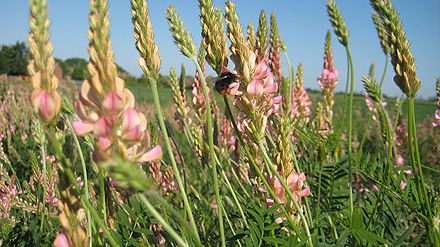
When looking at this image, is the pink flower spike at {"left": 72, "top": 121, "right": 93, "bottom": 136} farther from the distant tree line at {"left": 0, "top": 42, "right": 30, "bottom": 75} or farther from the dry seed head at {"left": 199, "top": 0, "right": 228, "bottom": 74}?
the distant tree line at {"left": 0, "top": 42, "right": 30, "bottom": 75}

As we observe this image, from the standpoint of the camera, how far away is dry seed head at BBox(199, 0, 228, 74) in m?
1.18

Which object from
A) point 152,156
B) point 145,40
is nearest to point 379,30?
point 145,40

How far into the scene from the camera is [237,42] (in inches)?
46.5

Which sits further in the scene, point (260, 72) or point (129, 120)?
point (260, 72)

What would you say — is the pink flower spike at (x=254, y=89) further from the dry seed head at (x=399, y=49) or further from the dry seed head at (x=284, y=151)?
the dry seed head at (x=399, y=49)

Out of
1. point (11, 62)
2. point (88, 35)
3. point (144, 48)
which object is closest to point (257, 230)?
point (144, 48)

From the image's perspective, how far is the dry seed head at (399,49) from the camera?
3.95ft

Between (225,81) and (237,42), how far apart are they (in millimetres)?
135

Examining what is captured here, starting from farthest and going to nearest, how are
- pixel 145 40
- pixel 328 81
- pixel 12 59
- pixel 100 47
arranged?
pixel 12 59
pixel 328 81
pixel 145 40
pixel 100 47

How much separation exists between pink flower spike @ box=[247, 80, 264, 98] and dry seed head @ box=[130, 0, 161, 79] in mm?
271

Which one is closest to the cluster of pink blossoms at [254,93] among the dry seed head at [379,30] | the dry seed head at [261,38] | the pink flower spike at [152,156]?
the dry seed head at [261,38]

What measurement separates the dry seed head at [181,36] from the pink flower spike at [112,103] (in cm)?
58

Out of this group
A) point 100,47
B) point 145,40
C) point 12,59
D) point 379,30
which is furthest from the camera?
point 12,59

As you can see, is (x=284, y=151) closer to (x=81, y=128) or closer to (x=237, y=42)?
(x=237, y=42)
